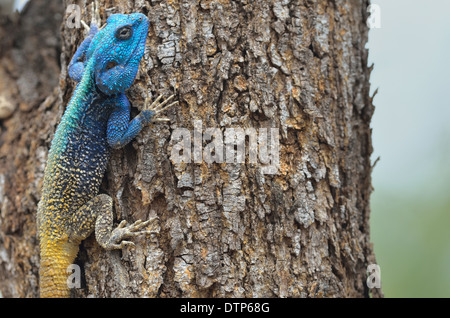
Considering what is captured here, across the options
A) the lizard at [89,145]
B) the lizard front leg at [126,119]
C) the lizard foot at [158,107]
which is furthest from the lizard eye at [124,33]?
the lizard foot at [158,107]

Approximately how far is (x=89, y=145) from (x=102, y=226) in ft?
2.25

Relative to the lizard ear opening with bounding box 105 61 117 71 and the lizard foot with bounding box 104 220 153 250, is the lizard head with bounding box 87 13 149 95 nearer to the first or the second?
the lizard ear opening with bounding box 105 61 117 71

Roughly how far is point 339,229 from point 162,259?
1444 millimetres

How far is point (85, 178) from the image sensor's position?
3.05 meters

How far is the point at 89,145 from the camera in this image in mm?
3123

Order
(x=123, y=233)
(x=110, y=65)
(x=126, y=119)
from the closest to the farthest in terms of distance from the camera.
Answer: (x=123, y=233), (x=126, y=119), (x=110, y=65)

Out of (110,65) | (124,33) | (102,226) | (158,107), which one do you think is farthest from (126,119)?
(102,226)

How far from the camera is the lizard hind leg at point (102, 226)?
2783 mm

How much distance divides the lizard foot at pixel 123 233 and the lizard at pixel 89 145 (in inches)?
3.6

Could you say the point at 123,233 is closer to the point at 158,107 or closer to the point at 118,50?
the point at 158,107

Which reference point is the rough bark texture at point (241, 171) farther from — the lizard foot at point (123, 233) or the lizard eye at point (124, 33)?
the lizard eye at point (124, 33)

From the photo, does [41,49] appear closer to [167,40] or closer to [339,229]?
[167,40]
